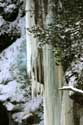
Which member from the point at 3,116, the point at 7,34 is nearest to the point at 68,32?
the point at 3,116

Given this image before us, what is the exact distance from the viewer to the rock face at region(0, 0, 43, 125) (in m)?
7.80

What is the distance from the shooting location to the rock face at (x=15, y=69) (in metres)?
7.80

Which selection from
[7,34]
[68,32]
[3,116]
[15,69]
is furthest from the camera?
[7,34]

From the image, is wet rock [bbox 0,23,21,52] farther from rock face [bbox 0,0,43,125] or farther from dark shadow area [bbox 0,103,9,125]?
dark shadow area [bbox 0,103,9,125]

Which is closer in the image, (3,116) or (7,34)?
(3,116)

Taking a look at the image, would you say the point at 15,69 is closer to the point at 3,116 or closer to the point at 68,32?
the point at 3,116

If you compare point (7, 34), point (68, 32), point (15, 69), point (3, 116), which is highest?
point (7, 34)

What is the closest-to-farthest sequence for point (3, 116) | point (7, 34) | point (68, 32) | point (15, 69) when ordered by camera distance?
point (68, 32) → point (3, 116) → point (15, 69) → point (7, 34)

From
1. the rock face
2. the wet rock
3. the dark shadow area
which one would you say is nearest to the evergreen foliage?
the rock face

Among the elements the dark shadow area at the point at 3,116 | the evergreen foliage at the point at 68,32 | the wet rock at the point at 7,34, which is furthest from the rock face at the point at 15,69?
the evergreen foliage at the point at 68,32

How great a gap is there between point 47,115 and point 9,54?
500cm

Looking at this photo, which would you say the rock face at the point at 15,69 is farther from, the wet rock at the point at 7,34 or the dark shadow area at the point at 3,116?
the dark shadow area at the point at 3,116

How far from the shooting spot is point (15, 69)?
30.7 feet

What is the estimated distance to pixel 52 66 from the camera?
190 inches
